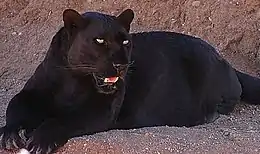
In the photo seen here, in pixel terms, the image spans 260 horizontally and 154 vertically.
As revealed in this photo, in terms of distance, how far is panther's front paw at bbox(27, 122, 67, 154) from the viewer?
147 inches

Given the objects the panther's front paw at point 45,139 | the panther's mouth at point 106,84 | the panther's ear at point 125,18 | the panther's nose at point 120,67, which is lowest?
the panther's front paw at point 45,139

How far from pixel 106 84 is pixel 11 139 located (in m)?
0.57

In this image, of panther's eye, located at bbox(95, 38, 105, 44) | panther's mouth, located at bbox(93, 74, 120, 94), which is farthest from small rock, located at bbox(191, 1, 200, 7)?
panther's eye, located at bbox(95, 38, 105, 44)

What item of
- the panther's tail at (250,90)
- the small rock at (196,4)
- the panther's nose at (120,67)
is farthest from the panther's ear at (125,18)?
the small rock at (196,4)

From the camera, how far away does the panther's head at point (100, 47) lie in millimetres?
3775

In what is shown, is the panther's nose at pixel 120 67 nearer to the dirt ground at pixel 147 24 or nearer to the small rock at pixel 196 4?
the dirt ground at pixel 147 24

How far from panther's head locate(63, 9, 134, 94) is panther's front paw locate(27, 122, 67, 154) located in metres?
0.35

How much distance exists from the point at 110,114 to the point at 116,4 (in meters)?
2.50

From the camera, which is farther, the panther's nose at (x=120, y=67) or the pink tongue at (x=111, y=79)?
the pink tongue at (x=111, y=79)

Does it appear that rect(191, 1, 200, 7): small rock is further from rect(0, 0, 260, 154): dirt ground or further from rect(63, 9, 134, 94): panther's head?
rect(63, 9, 134, 94): panther's head

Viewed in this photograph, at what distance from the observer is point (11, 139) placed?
3867 millimetres

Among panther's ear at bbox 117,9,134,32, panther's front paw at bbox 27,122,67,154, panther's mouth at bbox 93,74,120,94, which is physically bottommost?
panther's front paw at bbox 27,122,67,154

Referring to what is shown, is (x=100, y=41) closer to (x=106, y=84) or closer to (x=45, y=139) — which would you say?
(x=106, y=84)

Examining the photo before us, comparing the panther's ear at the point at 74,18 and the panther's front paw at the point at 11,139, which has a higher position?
the panther's ear at the point at 74,18
